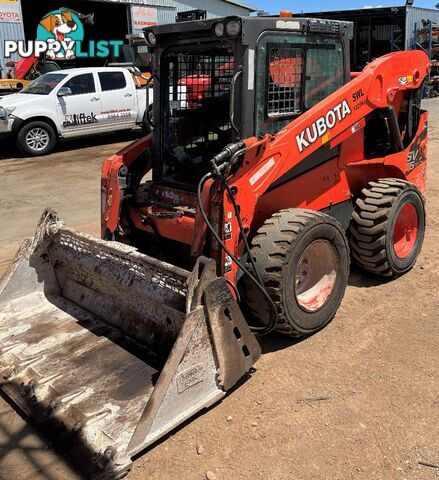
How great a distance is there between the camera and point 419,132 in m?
5.58

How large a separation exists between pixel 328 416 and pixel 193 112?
2657mm

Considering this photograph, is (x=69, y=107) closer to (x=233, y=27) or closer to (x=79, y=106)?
(x=79, y=106)

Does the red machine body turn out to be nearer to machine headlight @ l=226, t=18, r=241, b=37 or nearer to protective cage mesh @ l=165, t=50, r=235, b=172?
protective cage mesh @ l=165, t=50, r=235, b=172

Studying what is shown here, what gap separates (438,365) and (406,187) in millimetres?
1807

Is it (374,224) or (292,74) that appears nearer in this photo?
→ (292,74)

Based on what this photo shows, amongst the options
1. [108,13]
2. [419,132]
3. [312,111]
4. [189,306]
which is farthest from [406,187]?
[108,13]

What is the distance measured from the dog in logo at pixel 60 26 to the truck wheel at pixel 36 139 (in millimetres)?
11211

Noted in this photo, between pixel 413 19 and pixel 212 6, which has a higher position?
pixel 212 6

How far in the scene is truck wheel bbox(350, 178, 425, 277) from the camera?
473 cm

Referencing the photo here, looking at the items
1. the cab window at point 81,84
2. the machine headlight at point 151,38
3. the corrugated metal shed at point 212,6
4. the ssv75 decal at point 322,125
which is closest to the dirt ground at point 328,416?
the ssv75 decal at point 322,125

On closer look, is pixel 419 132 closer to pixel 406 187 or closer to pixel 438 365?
pixel 406 187

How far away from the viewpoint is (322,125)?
4.18 m

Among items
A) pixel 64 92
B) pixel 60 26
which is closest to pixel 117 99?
pixel 64 92

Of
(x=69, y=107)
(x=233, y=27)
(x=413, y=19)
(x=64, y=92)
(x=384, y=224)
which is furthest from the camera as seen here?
(x=413, y=19)
